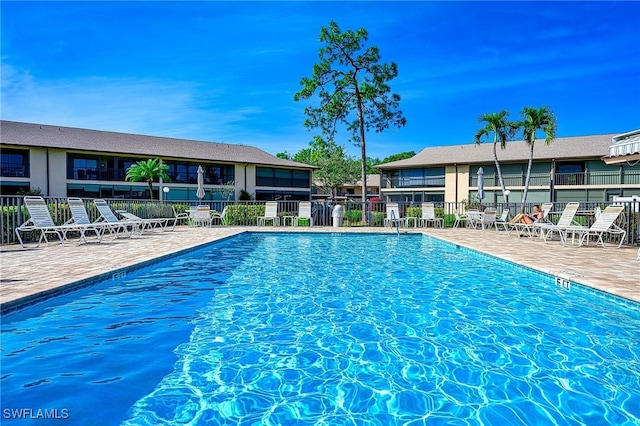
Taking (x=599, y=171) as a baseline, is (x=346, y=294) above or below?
below

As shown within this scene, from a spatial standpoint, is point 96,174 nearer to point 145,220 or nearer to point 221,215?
point 221,215

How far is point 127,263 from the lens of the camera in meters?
6.43

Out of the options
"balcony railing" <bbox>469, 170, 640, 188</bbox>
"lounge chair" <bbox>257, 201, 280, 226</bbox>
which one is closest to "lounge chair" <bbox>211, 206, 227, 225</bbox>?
"lounge chair" <bbox>257, 201, 280, 226</bbox>

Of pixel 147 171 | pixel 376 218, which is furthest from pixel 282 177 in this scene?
pixel 376 218

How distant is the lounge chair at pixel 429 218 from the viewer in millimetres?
17156

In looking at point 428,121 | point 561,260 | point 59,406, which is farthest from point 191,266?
point 428,121

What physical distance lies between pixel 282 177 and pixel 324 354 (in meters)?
32.2

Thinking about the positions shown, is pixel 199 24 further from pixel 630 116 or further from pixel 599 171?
pixel 630 116

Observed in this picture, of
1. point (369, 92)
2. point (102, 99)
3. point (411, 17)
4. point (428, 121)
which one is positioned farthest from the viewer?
point (428, 121)

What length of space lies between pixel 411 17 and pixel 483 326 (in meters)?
14.2

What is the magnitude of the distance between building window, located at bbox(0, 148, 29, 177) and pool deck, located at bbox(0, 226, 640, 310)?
19.6 m

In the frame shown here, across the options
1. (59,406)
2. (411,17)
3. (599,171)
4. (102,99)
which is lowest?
(59,406)

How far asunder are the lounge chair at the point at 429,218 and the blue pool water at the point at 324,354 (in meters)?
11.2

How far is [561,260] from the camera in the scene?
7.16 m
